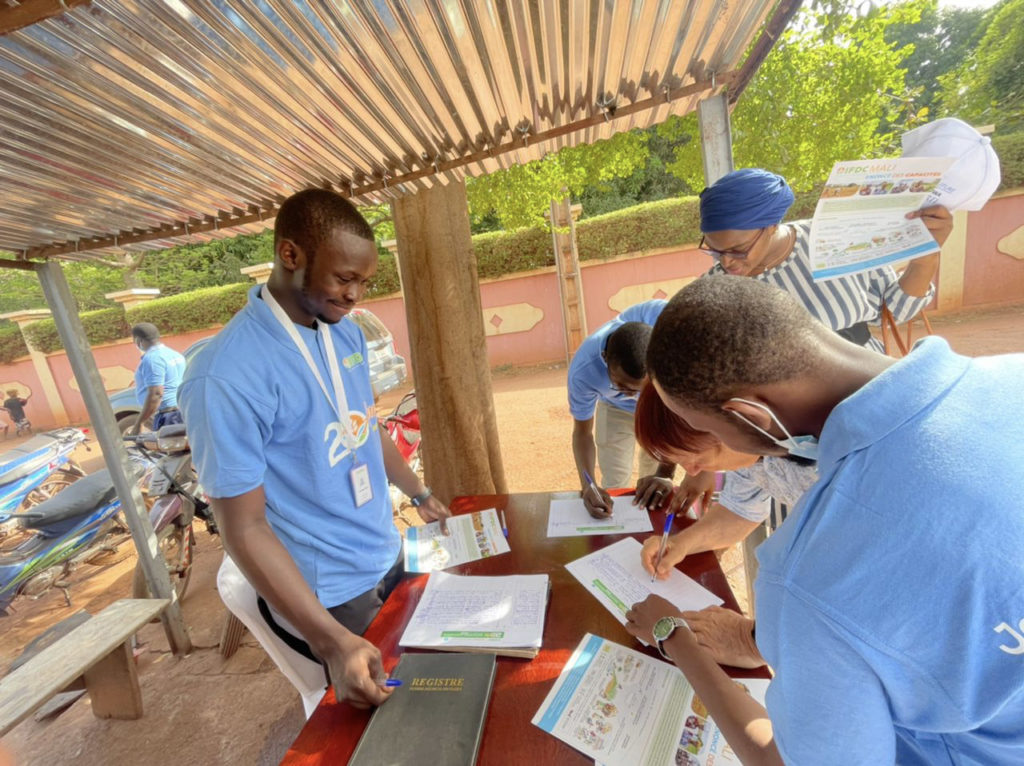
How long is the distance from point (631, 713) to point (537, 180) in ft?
17.2

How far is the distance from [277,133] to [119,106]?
17.8 inches

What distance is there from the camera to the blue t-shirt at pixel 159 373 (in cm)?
507

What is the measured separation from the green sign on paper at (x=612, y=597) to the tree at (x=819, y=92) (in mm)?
5960

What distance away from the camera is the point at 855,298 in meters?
1.75

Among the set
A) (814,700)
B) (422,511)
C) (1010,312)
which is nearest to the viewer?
(814,700)

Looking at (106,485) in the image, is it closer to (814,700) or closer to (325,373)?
(325,373)

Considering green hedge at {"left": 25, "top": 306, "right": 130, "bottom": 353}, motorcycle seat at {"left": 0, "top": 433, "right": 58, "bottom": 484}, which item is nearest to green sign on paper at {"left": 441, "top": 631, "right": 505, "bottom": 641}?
motorcycle seat at {"left": 0, "top": 433, "right": 58, "bottom": 484}

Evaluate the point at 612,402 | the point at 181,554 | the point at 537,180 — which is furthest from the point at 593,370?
the point at 537,180

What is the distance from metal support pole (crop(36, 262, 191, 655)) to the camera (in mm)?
2525

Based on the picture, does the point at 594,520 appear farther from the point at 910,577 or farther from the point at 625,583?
the point at 910,577

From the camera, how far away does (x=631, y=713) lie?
99 cm

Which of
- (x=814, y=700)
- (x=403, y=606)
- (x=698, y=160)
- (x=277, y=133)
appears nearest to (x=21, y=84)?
(x=277, y=133)

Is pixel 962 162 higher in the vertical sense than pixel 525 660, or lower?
higher

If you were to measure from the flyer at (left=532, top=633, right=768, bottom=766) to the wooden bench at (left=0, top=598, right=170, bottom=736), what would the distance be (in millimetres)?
2349
